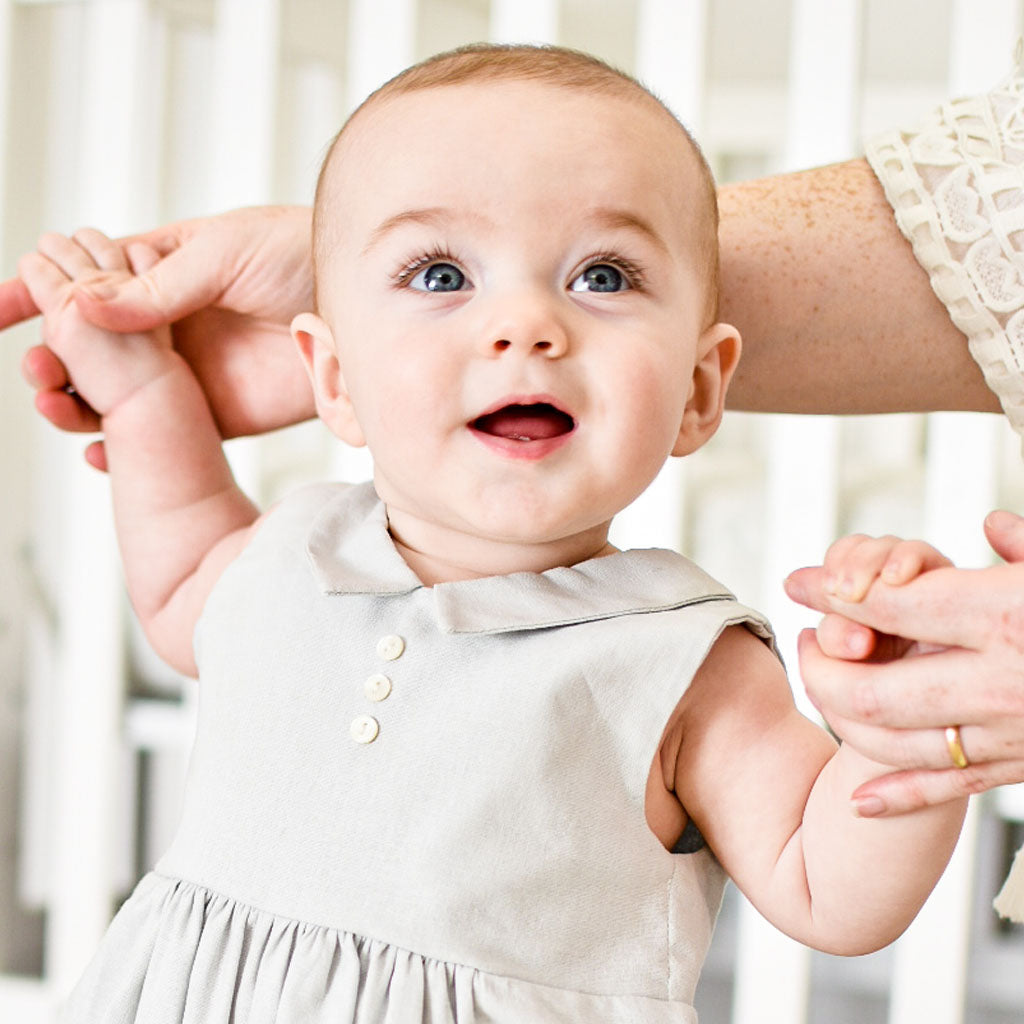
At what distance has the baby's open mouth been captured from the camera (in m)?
0.69

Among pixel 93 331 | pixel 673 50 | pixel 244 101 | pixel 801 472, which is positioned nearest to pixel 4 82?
pixel 244 101

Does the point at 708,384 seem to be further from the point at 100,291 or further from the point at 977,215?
the point at 100,291

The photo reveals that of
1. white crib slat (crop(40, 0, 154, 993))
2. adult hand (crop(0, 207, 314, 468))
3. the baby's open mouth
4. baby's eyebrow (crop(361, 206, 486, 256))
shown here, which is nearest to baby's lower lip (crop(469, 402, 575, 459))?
the baby's open mouth

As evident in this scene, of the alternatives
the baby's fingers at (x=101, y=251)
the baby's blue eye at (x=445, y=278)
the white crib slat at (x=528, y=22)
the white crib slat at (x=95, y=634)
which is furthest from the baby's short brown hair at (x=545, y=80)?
the white crib slat at (x=95, y=634)

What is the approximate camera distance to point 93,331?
917mm

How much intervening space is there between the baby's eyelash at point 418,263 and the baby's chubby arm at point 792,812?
263mm

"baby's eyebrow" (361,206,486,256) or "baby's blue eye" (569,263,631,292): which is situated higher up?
"baby's eyebrow" (361,206,486,256)

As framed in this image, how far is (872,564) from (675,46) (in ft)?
3.46

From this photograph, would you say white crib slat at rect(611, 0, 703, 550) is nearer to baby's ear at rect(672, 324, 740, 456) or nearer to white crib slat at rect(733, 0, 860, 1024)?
white crib slat at rect(733, 0, 860, 1024)

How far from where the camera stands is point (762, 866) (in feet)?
2.27

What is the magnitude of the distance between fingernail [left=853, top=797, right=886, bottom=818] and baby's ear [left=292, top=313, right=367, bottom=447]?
1.22 feet

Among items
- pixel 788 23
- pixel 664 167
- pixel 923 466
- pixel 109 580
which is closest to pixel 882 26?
pixel 788 23

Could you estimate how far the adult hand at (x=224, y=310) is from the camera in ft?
3.03

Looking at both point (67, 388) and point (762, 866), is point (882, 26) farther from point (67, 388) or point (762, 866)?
point (762, 866)
